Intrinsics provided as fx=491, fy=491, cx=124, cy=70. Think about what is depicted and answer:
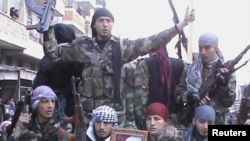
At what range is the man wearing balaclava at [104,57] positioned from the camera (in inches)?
181

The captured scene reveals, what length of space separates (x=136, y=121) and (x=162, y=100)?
0.33m

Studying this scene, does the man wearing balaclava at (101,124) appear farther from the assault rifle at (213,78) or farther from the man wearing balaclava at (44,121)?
the assault rifle at (213,78)

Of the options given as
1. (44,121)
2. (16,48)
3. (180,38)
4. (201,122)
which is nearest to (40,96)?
(44,121)

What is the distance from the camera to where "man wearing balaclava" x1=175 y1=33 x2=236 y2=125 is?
14.6 ft

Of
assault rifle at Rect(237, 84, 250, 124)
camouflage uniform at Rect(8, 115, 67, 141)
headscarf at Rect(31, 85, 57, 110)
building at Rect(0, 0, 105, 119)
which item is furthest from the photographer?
building at Rect(0, 0, 105, 119)

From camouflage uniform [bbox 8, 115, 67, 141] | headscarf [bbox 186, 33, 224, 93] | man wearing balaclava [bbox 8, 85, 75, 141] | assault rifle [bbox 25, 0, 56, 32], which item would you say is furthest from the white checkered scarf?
assault rifle [bbox 25, 0, 56, 32]

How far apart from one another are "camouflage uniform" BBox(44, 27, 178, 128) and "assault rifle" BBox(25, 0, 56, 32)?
206 mm

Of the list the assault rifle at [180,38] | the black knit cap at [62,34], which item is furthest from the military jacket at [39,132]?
the assault rifle at [180,38]

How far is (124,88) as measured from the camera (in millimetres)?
4906

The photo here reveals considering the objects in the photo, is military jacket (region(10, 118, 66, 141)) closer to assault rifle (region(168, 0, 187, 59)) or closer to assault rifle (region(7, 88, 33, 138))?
assault rifle (region(7, 88, 33, 138))

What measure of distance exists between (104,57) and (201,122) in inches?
43.2

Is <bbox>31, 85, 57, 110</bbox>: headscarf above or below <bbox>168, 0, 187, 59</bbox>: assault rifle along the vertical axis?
below

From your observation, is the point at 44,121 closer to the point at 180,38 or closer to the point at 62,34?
the point at 62,34

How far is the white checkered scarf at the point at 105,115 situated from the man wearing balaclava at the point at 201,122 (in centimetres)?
69
